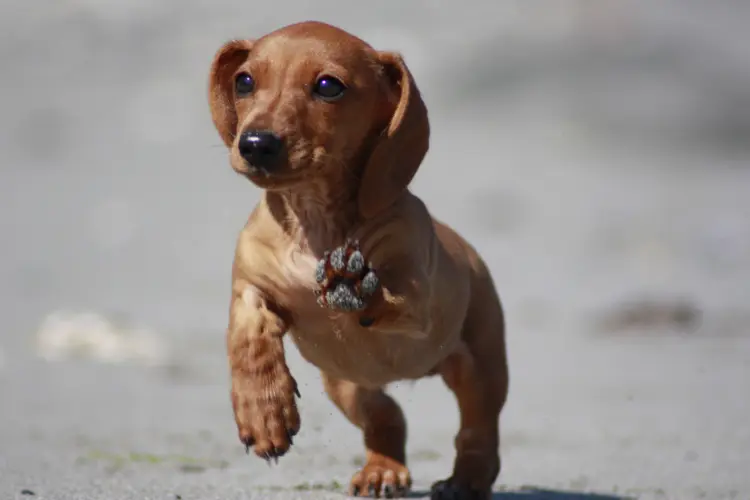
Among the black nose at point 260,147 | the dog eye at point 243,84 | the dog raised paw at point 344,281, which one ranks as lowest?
the dog raised paw at point 344,281

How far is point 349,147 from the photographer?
4223 mm

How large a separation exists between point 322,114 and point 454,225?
46.7 ft

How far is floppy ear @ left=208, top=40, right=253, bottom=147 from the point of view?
443 cm

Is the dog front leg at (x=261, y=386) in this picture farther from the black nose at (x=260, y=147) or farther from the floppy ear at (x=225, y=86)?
the floppy ear at (x=225, y=86)

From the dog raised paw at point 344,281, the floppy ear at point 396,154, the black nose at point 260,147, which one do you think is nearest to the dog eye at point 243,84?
the black nose at point 260,147

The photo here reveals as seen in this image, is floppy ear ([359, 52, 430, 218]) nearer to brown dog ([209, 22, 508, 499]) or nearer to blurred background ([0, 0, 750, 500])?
brown dog ([209, 22, 508, 499])

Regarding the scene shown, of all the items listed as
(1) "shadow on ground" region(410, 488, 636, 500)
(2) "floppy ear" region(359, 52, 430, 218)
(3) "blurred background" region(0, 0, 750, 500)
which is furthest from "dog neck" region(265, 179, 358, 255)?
(1) "shadow on ground" region(410, 488, 636, 500)

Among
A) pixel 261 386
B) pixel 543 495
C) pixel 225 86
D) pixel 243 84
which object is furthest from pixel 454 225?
pixel 261 386

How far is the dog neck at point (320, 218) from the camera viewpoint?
14.2 feet

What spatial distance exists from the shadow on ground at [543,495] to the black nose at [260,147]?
1910 mm

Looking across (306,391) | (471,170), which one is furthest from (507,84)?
(306,391)

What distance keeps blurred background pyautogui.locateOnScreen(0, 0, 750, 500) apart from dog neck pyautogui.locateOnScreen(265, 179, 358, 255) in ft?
3.70

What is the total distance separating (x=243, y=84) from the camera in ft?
13.8

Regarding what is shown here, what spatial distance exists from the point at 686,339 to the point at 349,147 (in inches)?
327
